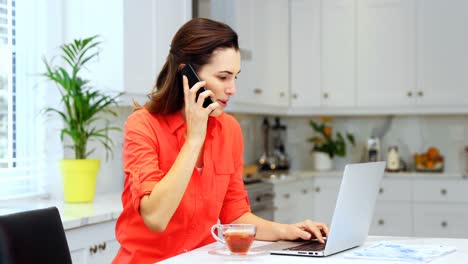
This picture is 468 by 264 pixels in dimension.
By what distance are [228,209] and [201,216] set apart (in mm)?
182

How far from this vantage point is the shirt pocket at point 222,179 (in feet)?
7.43

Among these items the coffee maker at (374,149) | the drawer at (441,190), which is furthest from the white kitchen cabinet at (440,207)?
the coffee maker at (374,149)

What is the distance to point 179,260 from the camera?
185 centimetres

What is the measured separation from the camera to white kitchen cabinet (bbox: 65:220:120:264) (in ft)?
9.36

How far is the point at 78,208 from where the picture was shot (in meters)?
3.21

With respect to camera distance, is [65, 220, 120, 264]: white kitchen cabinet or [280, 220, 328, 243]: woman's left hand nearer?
[280, 220, 328, 243]: woman's left hand

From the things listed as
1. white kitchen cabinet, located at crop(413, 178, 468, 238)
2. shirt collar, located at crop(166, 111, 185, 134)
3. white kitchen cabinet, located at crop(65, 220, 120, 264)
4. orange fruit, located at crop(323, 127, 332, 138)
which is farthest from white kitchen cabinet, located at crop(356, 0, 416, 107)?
shirt collar, located at crop(166, 111, 185, 134)

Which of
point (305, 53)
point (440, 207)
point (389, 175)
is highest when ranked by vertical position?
point (305, 53)

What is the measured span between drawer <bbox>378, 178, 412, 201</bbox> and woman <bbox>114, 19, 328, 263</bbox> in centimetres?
321

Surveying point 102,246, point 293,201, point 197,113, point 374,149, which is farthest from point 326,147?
point 197,113

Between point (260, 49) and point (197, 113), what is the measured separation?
10.3 ft

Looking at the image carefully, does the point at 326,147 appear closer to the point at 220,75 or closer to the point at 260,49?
the point at 260,49

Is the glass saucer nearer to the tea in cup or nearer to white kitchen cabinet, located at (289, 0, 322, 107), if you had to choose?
the tea in cup

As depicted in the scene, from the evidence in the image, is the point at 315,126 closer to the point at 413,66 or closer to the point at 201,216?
the point at 413,66
